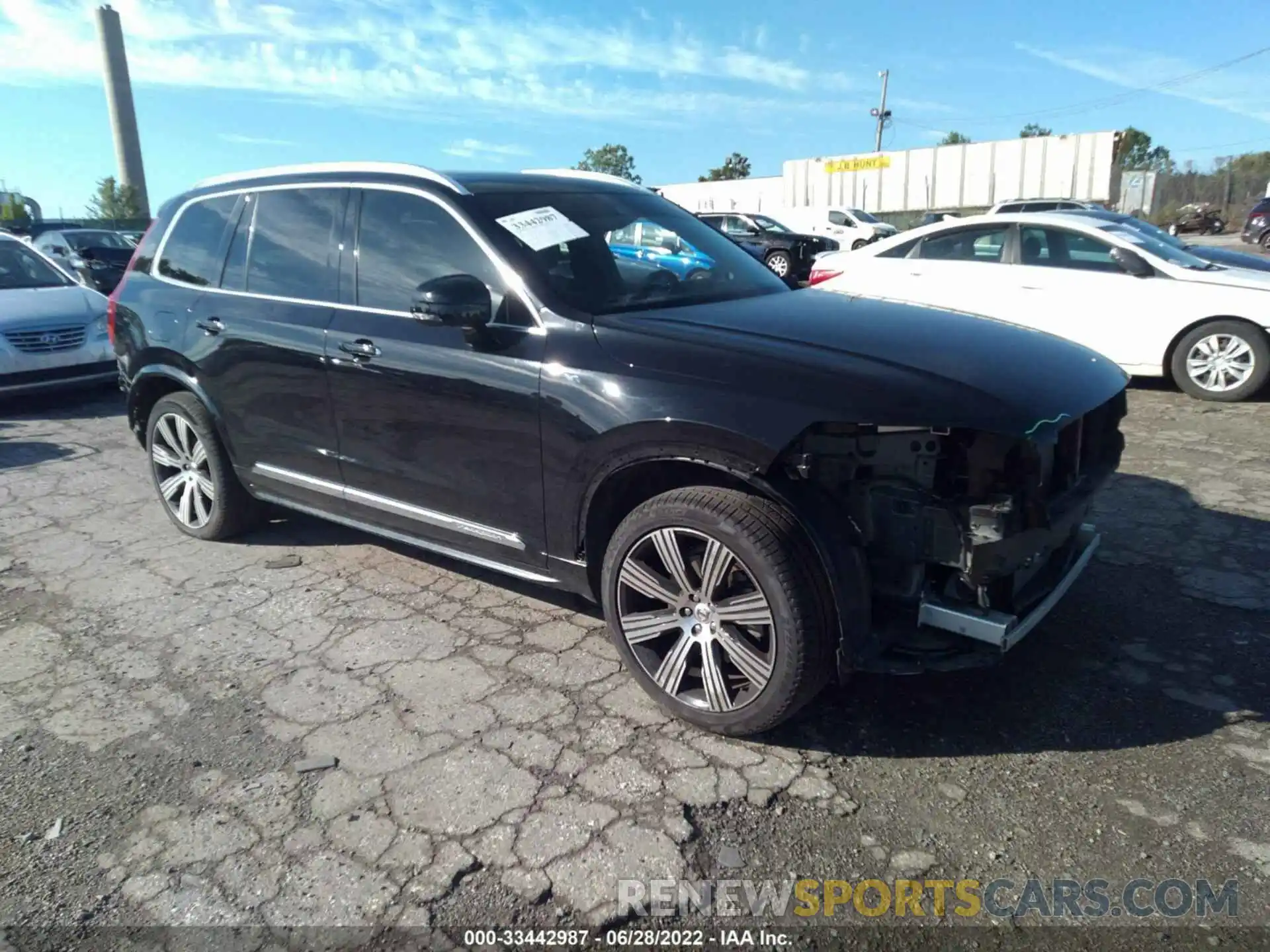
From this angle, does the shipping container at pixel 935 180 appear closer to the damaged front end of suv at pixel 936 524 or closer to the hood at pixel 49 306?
the hood at pixel 49 306

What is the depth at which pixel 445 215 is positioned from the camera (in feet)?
11.9

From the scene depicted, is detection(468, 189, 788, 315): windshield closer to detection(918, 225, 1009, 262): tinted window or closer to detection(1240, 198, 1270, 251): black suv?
detection(918, 225, 1009, 262): tinted window

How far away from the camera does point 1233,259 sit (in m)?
8.37

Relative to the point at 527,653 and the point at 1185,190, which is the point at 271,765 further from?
the point at 1185,190

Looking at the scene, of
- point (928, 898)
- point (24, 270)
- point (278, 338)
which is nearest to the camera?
point (928, 898)

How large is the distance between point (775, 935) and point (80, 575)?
3.97m

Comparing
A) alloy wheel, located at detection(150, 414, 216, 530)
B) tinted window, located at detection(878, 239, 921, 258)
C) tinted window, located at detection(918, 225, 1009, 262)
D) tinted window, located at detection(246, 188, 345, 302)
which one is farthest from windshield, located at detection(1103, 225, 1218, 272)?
alloy wheel, located at detection(150, 414, 216, 530)

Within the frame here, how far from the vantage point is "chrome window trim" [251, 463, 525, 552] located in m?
3.51

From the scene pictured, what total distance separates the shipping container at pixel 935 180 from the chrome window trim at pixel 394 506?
33108 mm

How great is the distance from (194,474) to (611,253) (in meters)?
2.74

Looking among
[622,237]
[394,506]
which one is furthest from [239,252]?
[622,237]

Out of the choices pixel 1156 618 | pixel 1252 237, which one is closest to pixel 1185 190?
pixel 1252 237

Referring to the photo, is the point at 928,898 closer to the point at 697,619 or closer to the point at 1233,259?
the point at 697,619

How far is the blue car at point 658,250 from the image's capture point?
12.4 feet
